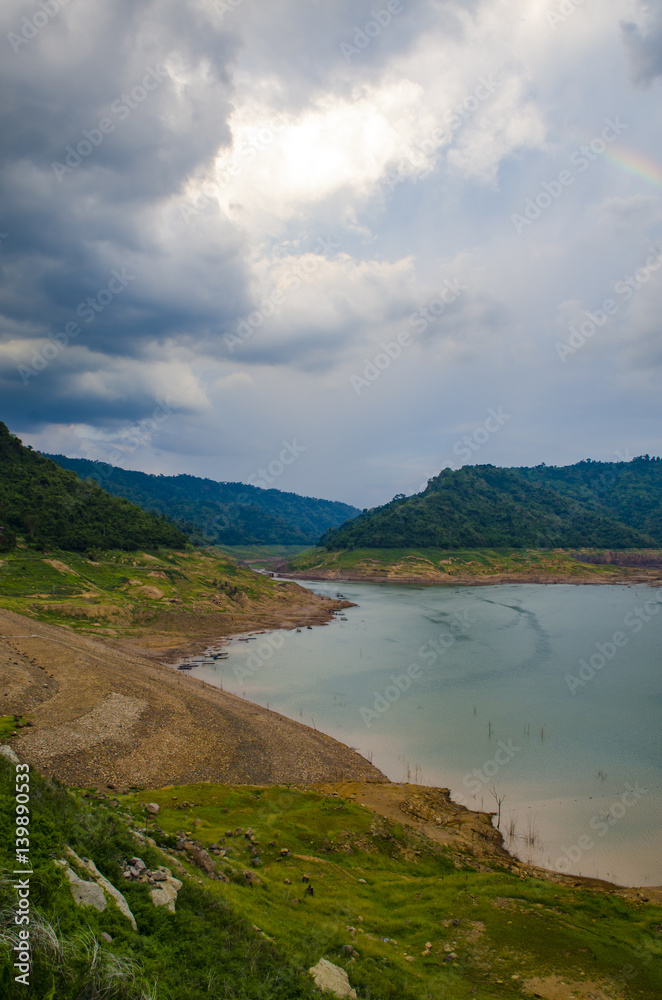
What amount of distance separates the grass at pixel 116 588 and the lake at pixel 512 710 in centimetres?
1532

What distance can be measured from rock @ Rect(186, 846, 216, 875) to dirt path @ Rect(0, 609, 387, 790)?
9.80 metres

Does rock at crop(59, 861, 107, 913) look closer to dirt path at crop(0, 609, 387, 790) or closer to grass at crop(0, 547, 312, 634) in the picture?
dirt path at crop(0, 609, 387, 790)

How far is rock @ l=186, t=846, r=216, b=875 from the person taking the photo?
14664 mm

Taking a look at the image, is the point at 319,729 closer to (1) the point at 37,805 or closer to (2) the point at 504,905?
(2) the point at 504,905

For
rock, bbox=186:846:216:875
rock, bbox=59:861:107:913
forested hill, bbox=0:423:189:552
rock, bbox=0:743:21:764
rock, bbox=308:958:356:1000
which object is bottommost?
rock, bbox=186:846:216:875

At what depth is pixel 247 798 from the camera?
23172mm

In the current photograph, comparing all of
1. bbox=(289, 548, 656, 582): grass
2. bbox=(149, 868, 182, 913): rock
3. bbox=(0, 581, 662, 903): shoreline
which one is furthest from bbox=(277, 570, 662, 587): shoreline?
bbox=(149, 868, 182, 913): rock

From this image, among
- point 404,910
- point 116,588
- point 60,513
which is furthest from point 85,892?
point 60,513

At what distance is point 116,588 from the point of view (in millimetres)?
73562

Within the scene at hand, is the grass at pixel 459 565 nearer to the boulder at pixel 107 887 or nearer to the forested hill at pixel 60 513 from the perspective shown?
the forested hill at pixel 60 513

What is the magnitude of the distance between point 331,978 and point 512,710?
110 feet

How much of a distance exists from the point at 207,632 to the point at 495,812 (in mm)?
52998

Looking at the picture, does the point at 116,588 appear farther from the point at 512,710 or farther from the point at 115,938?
the point at 115,938

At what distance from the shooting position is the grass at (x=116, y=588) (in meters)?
60.8
